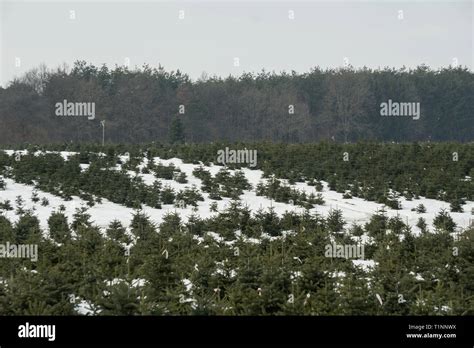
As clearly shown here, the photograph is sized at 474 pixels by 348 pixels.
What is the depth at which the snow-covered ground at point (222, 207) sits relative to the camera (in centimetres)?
2242

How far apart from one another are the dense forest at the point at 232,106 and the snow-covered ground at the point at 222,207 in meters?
21.1

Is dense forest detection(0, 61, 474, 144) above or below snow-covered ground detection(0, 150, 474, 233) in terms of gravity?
above

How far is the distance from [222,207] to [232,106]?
40.6 metres

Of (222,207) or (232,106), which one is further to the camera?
(232,106)

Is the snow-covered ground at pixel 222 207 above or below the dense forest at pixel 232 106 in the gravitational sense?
below

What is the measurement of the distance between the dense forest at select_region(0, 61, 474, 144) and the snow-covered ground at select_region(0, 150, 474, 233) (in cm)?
2109

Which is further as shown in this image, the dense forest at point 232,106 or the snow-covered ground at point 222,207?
the dense forest at point 232,106

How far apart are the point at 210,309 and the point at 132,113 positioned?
45.3 m

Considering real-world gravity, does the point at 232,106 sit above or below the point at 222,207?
above

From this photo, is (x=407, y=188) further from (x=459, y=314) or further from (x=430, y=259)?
(x=459, y=314)

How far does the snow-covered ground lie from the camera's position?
22.4m

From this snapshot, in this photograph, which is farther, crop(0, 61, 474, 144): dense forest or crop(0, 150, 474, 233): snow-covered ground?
crop(0, 61, 474, 144): dense forest

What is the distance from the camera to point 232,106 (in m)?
63.6
